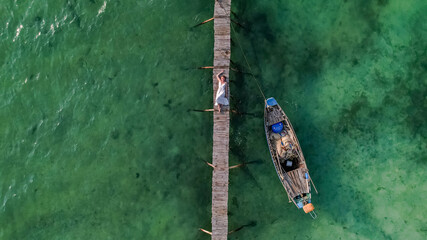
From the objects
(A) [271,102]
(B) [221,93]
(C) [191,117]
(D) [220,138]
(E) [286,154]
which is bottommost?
(E) [286,154]

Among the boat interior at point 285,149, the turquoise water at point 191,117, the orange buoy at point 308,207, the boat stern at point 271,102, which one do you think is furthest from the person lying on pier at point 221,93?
the orange buoy at point 308,207

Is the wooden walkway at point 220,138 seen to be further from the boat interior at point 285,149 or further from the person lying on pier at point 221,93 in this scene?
the boat interior at point 285,149

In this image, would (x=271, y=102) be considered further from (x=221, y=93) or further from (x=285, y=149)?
(x=221, y=93)

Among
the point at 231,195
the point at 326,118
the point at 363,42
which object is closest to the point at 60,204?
the point at 231,195

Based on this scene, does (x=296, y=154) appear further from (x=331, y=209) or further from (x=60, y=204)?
(x=60, y=204)

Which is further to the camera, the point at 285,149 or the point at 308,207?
the point at 285,149

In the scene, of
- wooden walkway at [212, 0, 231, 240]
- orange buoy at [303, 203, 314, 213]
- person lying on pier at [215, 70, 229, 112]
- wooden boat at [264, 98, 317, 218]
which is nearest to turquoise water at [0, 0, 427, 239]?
wooden boat at [264, 98, 317, 218]

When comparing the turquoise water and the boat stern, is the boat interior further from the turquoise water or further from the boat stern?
the boat stern

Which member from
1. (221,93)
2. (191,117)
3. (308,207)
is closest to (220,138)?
(191,117)

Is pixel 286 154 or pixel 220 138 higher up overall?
pixel 220 138
